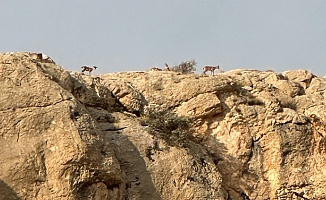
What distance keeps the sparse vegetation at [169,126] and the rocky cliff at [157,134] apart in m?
0.03

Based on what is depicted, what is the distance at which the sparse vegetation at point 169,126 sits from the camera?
50.6 feet

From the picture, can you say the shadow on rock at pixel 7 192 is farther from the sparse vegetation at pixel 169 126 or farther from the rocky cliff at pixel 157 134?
the sparse vegetation at pixel 169 126

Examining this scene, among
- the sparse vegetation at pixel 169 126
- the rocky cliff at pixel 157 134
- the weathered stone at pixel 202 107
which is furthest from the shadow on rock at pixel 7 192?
the weathered stone at pixel 202 107

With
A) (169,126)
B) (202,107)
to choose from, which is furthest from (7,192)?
(202,107)

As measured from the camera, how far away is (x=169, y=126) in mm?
16016

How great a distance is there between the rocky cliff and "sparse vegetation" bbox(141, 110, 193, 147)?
1.3 inches

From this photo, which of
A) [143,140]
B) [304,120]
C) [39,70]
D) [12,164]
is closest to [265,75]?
[304,120]

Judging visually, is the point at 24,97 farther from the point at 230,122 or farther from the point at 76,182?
the point at 230,122

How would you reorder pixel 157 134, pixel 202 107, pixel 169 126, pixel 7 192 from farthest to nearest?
pixel 202 107, pixel 169 126, pixel 157 134, pixel 7 192

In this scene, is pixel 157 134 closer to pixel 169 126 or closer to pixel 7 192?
pixel 169 126

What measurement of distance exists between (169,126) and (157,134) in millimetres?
722

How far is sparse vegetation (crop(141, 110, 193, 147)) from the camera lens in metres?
15.4

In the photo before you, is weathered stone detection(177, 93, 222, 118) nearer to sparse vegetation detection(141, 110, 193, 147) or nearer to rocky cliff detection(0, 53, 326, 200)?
rocky cliff detection(0, 53, 326, 200)

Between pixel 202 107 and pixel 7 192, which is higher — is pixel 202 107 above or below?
above
